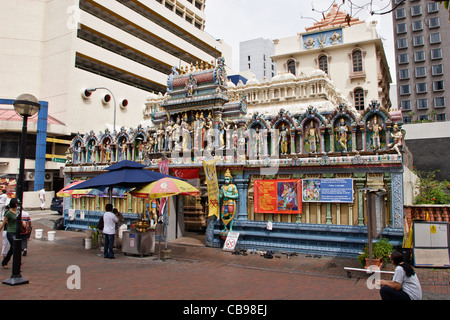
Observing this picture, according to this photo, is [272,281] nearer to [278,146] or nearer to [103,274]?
[103,274]

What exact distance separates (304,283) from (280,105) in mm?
17517

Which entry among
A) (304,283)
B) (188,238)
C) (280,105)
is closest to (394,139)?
(304,283)

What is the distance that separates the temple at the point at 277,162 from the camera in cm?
1214

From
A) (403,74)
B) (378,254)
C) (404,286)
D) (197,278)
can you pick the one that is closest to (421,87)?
(403,74)

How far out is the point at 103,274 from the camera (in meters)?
9.98

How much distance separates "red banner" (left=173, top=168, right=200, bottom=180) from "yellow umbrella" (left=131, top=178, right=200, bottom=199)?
100 inches

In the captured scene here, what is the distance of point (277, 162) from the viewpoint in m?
13.8

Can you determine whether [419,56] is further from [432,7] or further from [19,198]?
[19,198]

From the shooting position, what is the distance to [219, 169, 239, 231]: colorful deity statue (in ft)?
46.5

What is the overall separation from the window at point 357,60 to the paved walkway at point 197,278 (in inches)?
1105

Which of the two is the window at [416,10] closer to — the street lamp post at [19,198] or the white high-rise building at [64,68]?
the white high-rise building at [64,68]

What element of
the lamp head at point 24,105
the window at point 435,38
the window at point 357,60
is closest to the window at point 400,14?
the window at point 435,38

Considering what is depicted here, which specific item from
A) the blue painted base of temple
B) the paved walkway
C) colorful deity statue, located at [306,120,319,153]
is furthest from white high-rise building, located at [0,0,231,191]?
the paved walkway

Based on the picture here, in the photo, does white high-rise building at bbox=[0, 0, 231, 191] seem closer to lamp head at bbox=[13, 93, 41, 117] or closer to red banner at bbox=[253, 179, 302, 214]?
red banner at bbox=[253, 179, 302, 214]
